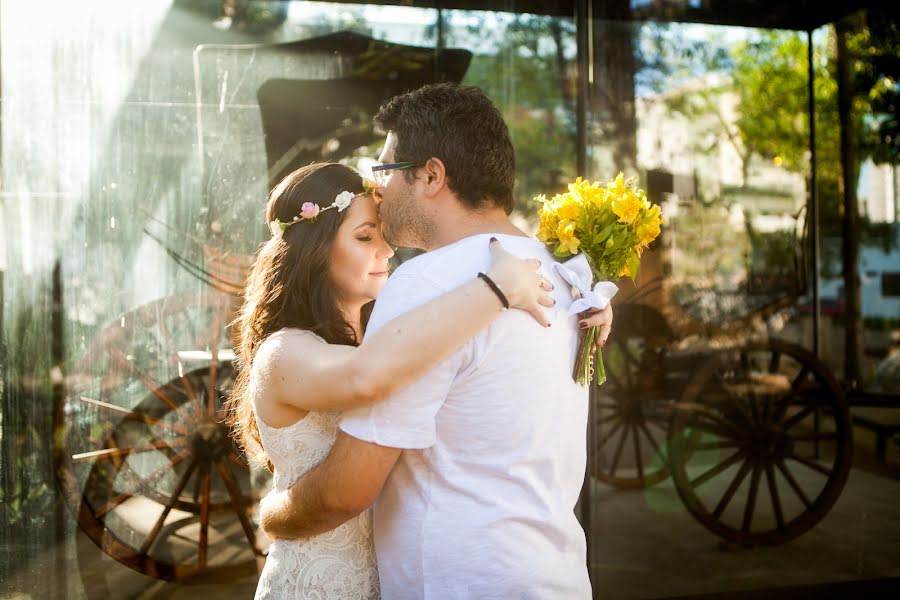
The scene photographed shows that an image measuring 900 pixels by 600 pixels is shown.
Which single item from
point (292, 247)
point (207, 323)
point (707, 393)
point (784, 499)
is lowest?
point (784, 499)

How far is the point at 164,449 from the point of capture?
12.4 feet

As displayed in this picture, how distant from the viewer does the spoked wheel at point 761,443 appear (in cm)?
443

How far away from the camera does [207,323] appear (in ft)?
12.6

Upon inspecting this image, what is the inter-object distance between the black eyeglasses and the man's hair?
0.04ft

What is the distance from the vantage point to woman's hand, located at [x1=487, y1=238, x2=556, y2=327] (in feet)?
5.49

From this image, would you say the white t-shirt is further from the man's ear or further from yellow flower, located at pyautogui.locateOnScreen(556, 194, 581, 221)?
yellow flower, located at pyautogui.locateOnScreen(556, 194, 581, 221)

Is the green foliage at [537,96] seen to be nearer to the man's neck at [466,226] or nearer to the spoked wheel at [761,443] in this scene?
the spoked wheel at [761,443]

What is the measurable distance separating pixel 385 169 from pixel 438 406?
22.0 inches

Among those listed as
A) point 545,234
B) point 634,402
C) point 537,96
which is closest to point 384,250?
point 545,234

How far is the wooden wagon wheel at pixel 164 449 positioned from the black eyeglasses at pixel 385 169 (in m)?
2.01

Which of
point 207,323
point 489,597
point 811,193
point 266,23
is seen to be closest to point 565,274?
point 489,597

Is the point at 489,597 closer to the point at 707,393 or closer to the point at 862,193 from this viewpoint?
the point at 707,393

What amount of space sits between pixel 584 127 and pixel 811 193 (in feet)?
4.23

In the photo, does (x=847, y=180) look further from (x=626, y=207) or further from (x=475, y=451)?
(x=475, y=451)
